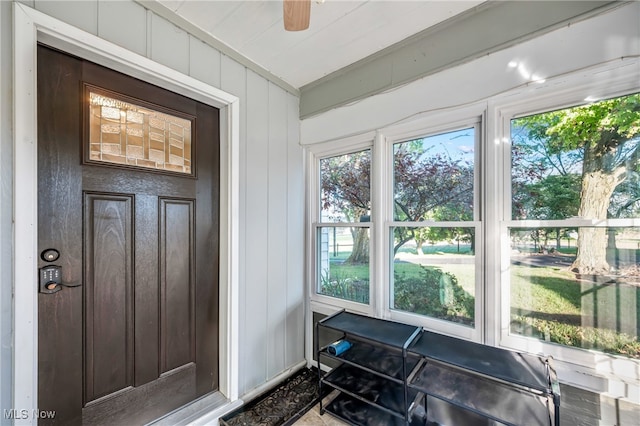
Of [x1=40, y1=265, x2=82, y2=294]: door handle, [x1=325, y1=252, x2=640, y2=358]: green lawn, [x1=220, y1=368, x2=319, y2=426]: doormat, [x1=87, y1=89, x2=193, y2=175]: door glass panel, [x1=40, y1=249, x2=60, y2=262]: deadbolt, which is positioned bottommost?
[x1=220, y1=368, x2=319, y2=426]: doormat

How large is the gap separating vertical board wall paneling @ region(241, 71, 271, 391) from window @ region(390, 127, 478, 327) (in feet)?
3.16

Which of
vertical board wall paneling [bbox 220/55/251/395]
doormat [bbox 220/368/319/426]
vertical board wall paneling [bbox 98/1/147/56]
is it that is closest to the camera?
vertical board wall paneling [bbox 98/1/147/56]

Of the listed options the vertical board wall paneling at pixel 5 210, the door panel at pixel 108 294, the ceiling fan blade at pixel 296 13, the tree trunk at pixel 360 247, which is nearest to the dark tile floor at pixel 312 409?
the door panel at pixel 108 294

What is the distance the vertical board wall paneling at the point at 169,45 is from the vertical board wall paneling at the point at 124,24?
48mm

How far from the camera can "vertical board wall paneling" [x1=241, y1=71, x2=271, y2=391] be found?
1902 mm

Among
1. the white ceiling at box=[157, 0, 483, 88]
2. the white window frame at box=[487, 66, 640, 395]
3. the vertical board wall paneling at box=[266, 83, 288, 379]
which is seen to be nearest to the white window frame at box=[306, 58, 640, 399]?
the white window frame at box=[487, 66, 640, 395]

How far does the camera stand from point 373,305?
195 centimetres

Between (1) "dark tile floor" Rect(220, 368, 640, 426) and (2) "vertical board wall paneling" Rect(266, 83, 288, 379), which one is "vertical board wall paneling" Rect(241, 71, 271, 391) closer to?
(2) "vertical board wall paneling" Rect(266, 83, 288, 379)

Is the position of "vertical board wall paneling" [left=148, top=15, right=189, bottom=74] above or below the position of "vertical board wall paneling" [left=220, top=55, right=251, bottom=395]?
above

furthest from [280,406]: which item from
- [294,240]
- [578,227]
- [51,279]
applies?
[578,227]

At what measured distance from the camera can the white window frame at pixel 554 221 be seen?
119cm

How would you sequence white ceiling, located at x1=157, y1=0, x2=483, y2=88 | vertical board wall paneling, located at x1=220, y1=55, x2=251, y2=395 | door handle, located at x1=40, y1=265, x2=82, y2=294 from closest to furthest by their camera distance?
door handle, located at x1=40, y1=265, x2=82, y2=294 < white ceiling, located at x1=157, y1=0, x2=483, y2=88 < vertical board wall paneling, located at x1=220, y1=55, x2=251, y2=395

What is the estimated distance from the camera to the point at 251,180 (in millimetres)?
1922

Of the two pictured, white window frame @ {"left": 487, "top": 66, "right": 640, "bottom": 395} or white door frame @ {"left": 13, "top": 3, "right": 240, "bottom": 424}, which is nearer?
white door frame @ {"left": 13, "top": 3, "right": 240, "bottom": 424}
